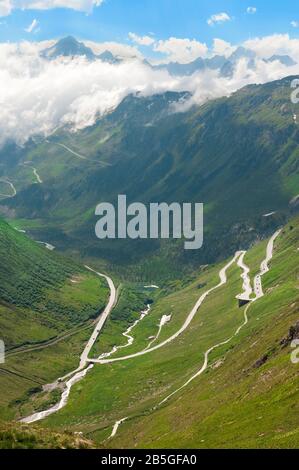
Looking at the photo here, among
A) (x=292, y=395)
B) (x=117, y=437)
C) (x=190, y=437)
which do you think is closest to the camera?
(x=292, y=395)

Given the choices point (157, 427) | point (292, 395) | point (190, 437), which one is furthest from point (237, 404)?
point (157, 427)

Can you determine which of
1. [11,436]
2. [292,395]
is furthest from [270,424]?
[11,436]

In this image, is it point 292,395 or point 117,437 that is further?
point 117,437

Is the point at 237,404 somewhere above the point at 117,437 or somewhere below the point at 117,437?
above

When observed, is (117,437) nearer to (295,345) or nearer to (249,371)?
(249,371)

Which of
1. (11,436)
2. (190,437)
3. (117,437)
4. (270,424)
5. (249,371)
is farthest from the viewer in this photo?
(117,437)

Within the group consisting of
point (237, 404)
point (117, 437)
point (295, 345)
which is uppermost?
point (295, 345)
